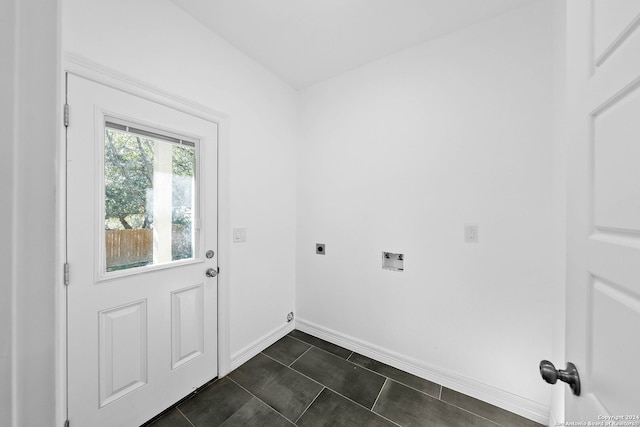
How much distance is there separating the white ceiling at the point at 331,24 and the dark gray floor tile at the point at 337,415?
2675 millimetres

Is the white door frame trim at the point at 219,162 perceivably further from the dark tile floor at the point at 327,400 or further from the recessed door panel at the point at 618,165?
the recessed door panel at the point at 618,165

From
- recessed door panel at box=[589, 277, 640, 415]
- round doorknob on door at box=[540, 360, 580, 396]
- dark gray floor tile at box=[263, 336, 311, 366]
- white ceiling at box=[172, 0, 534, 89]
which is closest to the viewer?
recessed door panel at box=[589, 277, 640, 415]

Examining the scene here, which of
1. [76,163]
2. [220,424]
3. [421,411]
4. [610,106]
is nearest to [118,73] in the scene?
[76,163]

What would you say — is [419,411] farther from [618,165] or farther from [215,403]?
[618,165]

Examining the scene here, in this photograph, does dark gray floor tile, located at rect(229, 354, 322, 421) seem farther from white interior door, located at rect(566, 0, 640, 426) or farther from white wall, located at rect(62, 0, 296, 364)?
white interior door, located at rect(566, 0, 640, 426)

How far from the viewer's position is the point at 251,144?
2.04 metres

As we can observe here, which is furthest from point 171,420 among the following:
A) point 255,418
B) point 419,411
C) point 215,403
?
point 419,411

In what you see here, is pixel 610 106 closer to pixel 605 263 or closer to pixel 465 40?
pixel 605 263

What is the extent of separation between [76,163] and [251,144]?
44.8 inches

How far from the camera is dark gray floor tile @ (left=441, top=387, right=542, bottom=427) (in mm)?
1433

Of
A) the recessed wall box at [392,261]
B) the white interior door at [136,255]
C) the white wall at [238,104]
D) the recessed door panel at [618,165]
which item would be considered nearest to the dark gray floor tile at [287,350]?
the white wall at [238,104]

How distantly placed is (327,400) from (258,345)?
80cm

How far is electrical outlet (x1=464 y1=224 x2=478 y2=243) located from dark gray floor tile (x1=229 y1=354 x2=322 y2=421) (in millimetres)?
1538

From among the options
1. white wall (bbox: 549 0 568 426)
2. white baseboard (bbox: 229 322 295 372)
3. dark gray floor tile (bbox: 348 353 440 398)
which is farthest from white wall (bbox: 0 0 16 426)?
dark gray floor tile (bbox: 348 353 440 398)
